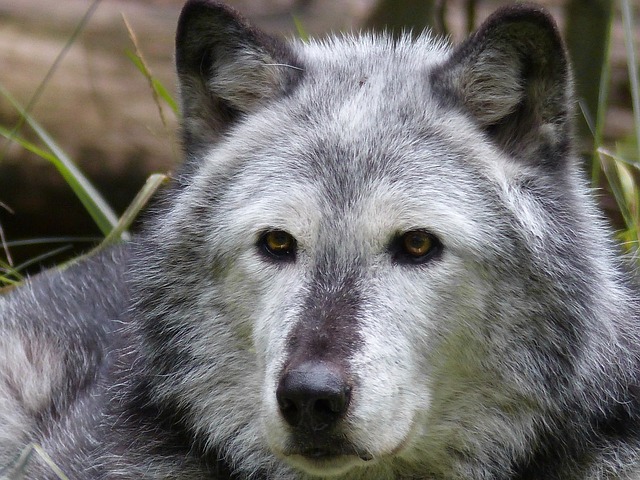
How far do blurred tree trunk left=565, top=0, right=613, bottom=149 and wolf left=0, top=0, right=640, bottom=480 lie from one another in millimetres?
3040

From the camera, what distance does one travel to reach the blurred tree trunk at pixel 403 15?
787 centimetres

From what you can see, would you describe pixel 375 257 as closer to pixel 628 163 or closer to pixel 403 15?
pixel 628 163

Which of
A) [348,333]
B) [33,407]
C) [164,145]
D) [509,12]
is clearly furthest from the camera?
[164,145]

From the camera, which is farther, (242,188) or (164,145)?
(164,145)

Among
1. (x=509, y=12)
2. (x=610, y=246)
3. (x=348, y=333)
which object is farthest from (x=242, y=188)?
(x=610, y=246)

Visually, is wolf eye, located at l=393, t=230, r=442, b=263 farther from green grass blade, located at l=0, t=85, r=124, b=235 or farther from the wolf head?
green grass blade, located at l=0, t=85, r=124, b=235

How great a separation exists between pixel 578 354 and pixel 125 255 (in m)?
2.87

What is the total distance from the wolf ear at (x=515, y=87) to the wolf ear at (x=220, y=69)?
698mm

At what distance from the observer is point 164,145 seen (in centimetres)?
911

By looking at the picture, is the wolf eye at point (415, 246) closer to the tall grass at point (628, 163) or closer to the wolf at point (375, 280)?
the wolf at point (375, 280)

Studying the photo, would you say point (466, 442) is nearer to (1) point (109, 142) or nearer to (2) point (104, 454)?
(2) point (104, 454)

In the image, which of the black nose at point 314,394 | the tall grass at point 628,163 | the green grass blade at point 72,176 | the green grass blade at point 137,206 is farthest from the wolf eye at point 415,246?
the green grass blade at point 72,176

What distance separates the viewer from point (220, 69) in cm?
454

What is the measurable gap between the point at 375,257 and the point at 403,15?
444 centimetres
